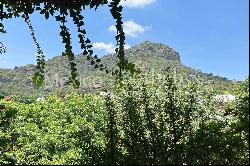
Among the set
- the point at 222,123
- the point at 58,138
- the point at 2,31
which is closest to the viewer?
the point at 222,123

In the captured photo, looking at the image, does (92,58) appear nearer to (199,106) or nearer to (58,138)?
(199,106)

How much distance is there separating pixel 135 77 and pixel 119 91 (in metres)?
0.30

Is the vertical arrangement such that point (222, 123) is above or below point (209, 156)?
above

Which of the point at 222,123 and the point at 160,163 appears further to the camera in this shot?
the point at 222,123

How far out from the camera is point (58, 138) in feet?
94.4

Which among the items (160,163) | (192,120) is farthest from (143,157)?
(192,120)

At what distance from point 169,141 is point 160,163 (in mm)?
295

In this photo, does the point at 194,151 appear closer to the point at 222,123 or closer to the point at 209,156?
the point at 209,156

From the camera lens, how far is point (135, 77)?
9.78 feet

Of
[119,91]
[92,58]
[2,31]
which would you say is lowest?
[119,91]

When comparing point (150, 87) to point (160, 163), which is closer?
point (160, 163)

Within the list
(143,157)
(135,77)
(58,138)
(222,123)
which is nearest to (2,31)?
(135,77)

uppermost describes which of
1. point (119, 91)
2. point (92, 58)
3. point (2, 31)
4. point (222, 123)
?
point (2, 31)

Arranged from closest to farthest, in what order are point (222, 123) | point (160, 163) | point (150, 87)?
point (160, 163) < point (222, 123) < point (150, 87)
